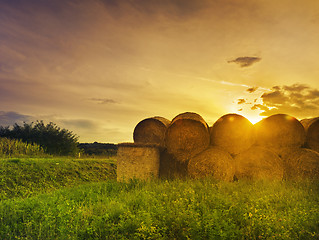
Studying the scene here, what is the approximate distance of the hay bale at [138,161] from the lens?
9250 millimetres

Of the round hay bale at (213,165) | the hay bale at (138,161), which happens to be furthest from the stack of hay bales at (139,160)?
the round hay bale at (213,165)

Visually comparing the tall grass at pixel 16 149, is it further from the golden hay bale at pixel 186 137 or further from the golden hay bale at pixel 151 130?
the golden hay bale at pixel 186 137

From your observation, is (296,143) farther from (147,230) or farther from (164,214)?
(147,230)

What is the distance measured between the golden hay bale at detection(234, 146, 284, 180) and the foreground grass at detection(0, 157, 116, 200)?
6.64 meters

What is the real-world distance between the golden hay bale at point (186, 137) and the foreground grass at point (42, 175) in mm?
4594

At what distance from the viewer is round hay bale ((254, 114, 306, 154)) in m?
9.23

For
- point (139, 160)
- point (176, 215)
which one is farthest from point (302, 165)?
point (176, 215)

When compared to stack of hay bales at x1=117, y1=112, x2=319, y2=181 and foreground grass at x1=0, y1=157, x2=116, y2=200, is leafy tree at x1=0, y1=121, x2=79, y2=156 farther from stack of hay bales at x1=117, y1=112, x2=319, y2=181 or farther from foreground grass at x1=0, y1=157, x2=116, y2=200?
stack of hay bales at x1=117, y1=112, x2=319, y2=181

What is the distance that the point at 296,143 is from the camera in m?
9.23

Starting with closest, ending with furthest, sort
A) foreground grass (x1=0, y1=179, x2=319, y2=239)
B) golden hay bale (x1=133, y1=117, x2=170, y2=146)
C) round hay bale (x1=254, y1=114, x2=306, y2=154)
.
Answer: foreground grass (x1=0, y1=179, x2=319, y2=239) → round hay bale (x1=254, y1=114, x2=306, y2=154) → golden hay bale (x1=133, y1=117, x2=170, y2=146)

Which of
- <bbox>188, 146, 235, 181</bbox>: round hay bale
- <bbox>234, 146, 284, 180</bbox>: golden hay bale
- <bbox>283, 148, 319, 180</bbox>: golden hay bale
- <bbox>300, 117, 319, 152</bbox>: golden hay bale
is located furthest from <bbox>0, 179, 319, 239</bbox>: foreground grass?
<bbox>300, 117, 319, 152</bbox>: golden hay bale

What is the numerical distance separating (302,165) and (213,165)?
2.79 m

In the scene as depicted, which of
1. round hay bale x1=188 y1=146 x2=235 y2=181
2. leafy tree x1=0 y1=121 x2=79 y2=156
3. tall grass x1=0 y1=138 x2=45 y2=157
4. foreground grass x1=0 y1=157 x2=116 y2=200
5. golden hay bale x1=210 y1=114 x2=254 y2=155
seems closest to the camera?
round hay bale x1=188 y1=146 x2=235 y2=181

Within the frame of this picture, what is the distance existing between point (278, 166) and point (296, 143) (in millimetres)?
1119
